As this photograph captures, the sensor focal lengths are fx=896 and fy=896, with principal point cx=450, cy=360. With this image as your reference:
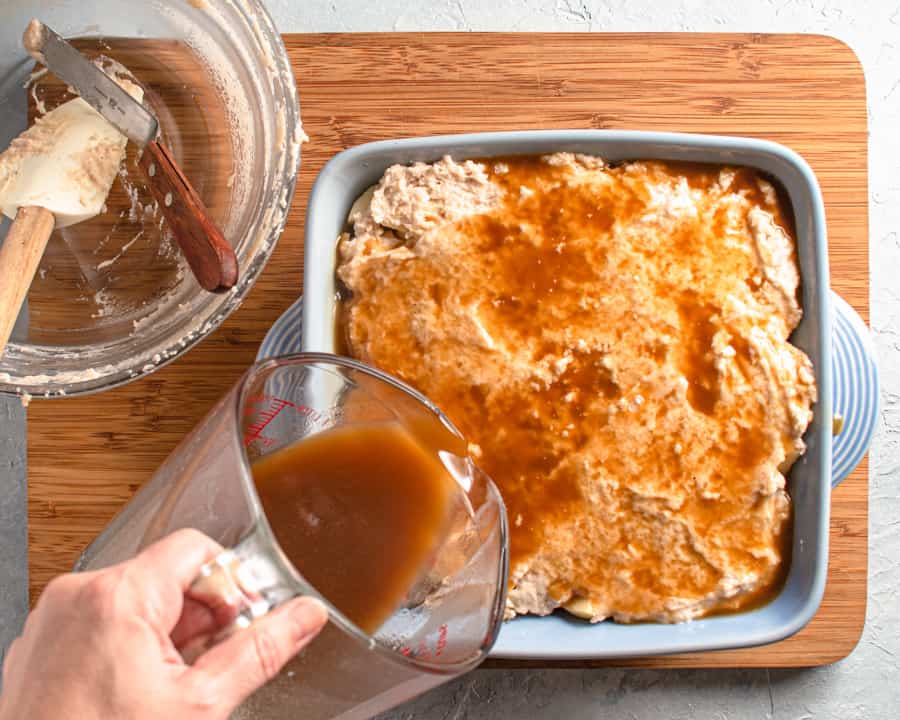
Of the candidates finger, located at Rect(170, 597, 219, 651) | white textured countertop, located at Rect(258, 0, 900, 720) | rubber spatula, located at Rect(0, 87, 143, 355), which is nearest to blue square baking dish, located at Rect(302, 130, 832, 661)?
white textured countertop, located at Rect(258, 0, 900, 720)

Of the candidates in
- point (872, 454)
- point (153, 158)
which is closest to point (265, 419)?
point (153, 158)

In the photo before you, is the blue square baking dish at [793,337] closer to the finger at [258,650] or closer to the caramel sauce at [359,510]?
the caramel sauce at [359,510]

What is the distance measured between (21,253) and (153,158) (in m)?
0.24

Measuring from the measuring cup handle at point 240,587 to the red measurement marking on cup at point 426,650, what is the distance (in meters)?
0.28

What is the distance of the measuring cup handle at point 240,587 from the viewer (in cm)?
92

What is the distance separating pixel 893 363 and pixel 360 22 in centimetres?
114

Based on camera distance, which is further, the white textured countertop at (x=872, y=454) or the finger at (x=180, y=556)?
the white textured countertop at (x=872, y=454)

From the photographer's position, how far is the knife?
4.29 ft

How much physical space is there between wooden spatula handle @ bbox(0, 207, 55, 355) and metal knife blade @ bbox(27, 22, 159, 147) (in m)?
0.18

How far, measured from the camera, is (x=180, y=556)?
941 mm

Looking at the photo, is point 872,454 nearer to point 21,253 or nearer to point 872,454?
point 872,454

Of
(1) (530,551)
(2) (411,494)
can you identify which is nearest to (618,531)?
(1) (530,551)

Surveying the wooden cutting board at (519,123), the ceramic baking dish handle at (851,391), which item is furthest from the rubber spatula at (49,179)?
the ceramic baking dish handle at (851,391)

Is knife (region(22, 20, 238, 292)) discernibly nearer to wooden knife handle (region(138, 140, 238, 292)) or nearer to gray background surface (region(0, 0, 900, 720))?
wooden knife handle (region(138, 140, 238, 292))
